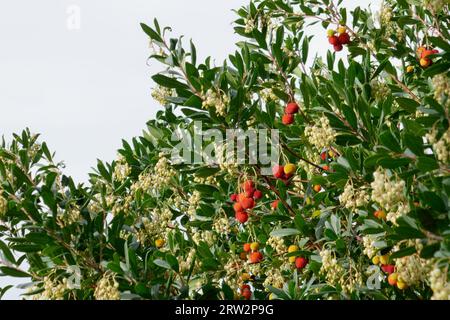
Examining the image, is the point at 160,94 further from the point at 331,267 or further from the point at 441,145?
the point at 441,145

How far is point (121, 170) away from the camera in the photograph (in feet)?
20.9

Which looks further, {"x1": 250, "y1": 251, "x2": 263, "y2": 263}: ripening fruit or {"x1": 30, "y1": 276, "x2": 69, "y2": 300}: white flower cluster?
{"x1": 250, "y1": 251, "x2": 263, "y2": 263}: ripening fruit

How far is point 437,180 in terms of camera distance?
11.4ft

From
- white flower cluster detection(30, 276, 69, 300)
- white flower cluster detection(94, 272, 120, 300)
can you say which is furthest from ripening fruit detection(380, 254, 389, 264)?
white flower cluster detection(30, 276, 69, 300)

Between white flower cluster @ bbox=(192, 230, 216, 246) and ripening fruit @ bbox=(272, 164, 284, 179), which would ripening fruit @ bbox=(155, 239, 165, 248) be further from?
ripening fruit @ bbox=(272, 164, 284, 179)

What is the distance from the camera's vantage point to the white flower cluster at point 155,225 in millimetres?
5758

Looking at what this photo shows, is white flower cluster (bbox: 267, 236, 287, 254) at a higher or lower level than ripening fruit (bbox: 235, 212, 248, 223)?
lower

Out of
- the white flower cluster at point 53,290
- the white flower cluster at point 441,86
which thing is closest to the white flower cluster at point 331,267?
the white flower cluster at point 441,86

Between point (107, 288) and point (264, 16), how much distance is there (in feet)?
11.1

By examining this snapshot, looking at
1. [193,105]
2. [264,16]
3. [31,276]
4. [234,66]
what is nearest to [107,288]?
[31,276]

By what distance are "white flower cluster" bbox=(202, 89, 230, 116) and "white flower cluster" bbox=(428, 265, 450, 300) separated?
2036 millimetres

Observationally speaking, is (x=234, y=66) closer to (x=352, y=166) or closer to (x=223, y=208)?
(x=223, y=208)

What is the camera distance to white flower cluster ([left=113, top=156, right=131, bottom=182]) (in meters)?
6.31

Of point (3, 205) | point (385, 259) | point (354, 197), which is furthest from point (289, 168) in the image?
point (3, 205)
